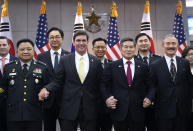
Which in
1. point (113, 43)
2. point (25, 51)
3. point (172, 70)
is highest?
point (113, 43)

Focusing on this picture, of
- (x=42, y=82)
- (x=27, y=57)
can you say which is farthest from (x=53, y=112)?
(x=27, y=57)

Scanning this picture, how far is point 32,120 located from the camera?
261cm

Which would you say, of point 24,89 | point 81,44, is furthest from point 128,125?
point 24,89

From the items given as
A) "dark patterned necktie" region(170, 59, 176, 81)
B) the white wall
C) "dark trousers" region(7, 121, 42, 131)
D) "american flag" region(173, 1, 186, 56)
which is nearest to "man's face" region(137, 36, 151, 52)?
"dark patterned necktie" region(170, 59, 176, 81)

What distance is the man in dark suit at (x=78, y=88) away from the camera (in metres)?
2.68

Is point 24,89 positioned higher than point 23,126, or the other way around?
point 24,89

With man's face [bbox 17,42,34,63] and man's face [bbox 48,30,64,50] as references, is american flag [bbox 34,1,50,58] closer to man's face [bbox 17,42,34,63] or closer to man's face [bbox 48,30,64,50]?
man's face [bbox 48,30,64,50]

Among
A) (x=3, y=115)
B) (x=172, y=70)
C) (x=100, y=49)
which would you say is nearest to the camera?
(x=172, y=70)

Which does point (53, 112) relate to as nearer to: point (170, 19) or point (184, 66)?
point (184, 66)

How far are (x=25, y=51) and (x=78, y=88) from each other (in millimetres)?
722

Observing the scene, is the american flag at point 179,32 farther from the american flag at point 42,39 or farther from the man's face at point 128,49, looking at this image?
the man's face at point 128,49

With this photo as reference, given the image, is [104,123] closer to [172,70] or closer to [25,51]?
[172,70]

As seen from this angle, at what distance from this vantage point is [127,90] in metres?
2.81

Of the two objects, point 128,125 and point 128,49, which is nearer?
point 128,125
